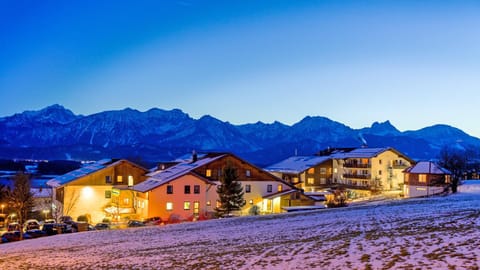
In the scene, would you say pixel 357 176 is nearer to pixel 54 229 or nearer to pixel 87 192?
pixel 87 192

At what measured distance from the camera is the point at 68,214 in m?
58.5

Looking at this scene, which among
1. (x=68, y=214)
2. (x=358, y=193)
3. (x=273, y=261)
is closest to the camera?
(x=273, y=261)

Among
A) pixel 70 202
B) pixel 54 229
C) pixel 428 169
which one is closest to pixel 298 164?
pixel 428 169

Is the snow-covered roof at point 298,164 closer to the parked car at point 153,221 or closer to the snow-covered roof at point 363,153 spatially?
the snow-covered roof at point 363,153

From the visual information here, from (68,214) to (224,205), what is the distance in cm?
2245

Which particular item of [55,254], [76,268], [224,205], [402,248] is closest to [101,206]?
[224,205]

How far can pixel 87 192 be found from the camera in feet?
203

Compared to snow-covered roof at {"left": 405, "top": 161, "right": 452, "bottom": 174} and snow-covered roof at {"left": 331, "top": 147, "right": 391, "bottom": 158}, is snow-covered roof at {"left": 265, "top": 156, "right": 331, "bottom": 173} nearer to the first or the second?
snow-covered roof at {"left": 331, "top": 147, "right": 391, "bottom": 158}

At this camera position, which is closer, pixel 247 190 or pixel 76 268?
pixel 76 268

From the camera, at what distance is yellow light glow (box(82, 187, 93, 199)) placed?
61.4 meters

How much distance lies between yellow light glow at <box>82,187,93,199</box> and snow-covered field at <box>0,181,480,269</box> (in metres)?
29.5

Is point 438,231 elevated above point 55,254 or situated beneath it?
elevated above

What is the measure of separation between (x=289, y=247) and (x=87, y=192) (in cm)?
4807

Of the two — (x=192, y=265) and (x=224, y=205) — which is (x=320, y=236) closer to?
(x=192, y=265)
